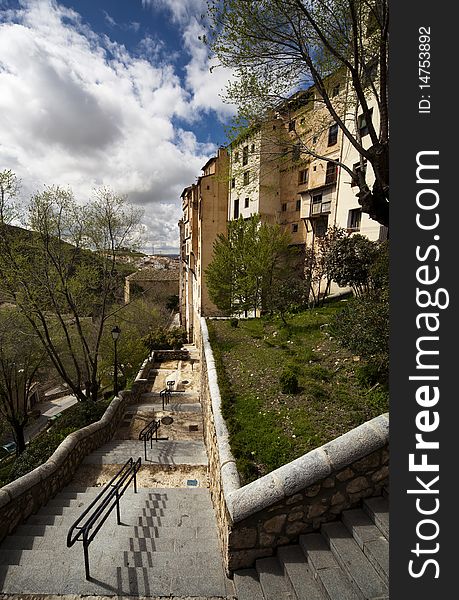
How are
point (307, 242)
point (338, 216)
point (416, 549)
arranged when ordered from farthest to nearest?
1. point (307, 242)
2. point (338, 216)
3. point (416, 549)

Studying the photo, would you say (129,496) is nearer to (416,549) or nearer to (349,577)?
(349,577)

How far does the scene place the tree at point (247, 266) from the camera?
14.9 m

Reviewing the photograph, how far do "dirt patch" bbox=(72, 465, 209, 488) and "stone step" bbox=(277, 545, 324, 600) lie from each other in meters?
3.05

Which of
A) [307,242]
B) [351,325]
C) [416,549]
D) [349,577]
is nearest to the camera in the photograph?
[416,549]

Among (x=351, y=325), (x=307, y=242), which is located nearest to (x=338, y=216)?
(x=307, y=242)

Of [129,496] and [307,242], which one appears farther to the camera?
[307,242]

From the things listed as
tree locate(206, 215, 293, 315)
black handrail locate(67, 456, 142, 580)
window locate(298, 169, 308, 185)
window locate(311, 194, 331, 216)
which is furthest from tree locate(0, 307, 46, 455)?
window locate(298, 169, 308, 185)

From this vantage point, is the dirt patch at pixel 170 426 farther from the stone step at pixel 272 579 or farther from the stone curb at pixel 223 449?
the stone step at pixel 272 579

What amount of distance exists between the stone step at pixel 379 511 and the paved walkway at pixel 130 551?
1.91 meters

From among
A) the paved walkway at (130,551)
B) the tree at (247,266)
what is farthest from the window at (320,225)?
the paved walkway at (130,551)

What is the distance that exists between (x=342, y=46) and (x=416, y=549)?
9962mm

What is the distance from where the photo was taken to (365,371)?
582 centimetres

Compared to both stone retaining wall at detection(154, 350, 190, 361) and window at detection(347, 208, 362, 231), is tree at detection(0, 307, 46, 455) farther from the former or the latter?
window at detection(347, 208, 362, 231)

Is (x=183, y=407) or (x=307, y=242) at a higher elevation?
(x=307, y=242)
